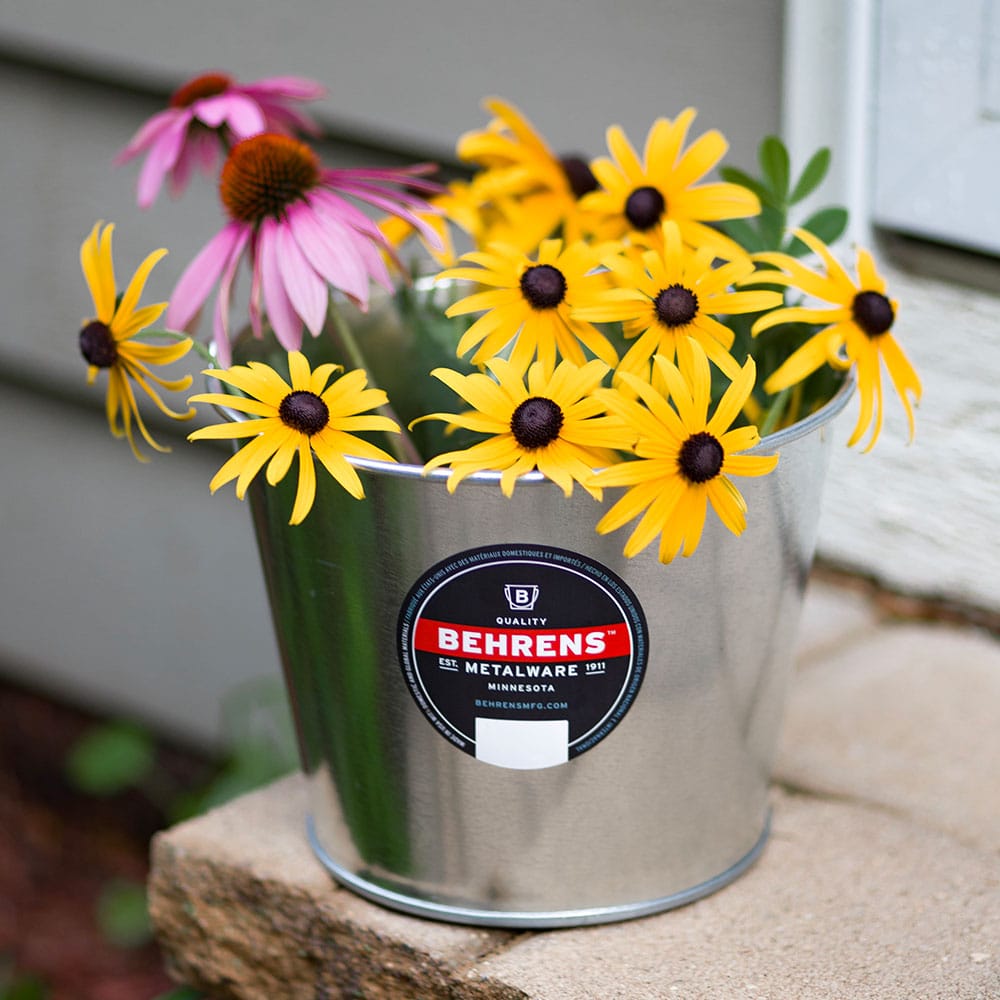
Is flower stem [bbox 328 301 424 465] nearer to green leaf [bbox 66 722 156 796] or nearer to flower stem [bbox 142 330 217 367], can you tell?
flower stem [bbox 142 330 217 367]

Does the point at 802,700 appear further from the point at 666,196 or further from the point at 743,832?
the point at 666,196

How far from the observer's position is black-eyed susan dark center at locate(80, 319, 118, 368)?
725 millimetres

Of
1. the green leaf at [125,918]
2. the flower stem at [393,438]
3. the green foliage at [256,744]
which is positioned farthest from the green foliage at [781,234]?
the green leaf at [125,918]

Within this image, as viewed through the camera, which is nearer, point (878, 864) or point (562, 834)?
point (562, 834)

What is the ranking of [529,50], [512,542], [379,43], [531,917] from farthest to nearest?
[379,43] < [529,50] < [531,917] < [512,542]

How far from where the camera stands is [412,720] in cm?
72

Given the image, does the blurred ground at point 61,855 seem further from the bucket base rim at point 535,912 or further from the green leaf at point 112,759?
the bucket base rim at point 535,912

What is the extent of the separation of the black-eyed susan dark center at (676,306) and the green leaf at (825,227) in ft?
0.60

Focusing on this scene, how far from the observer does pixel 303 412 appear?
2.06 feet

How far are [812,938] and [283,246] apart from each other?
1.67 ft

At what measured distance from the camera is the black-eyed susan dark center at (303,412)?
0.63 metres

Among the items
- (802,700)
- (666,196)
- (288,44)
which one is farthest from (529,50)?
(802,700)

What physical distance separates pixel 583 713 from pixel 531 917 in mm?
153

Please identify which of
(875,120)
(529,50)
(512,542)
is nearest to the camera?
(512,542)
